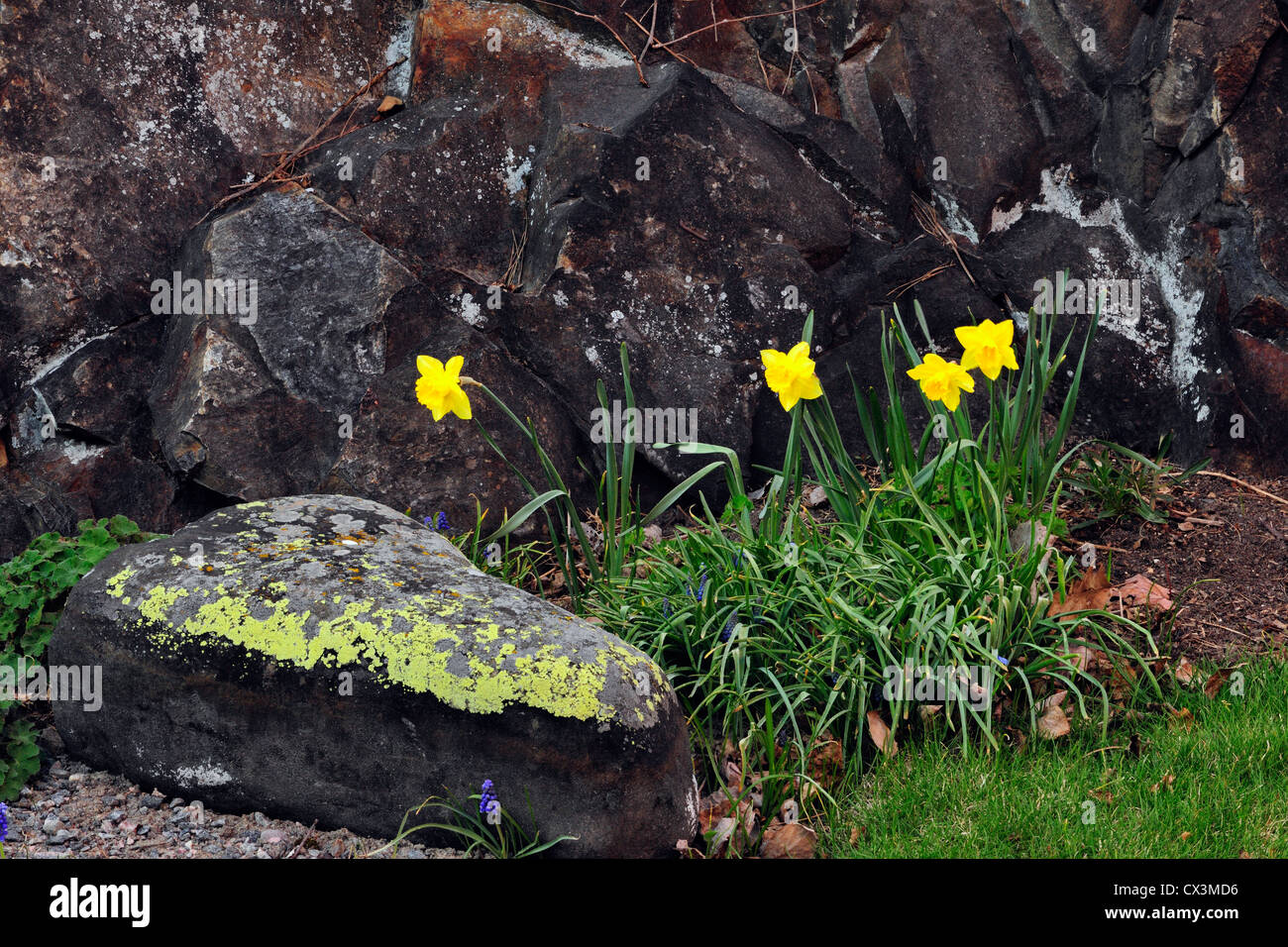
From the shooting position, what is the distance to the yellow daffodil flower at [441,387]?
3258 mm

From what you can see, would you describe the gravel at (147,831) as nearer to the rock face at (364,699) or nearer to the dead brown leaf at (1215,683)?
the rock face at (364,699)

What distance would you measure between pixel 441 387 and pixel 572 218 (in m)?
1.55

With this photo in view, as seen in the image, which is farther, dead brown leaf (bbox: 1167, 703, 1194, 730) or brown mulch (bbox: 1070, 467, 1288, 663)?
brown mulch (bbox: 1070, 467, 1288, 663)

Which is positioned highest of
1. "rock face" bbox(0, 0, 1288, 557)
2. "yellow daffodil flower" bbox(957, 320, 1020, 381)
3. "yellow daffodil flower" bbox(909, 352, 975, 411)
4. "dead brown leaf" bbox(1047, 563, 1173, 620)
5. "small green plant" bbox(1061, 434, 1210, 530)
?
"rock face" bbox(0, 0, 1288, 557)

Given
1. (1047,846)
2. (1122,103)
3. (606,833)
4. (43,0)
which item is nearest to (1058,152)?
(1122,103)

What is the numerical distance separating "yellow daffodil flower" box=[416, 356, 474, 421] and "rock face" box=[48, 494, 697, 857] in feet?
2.11

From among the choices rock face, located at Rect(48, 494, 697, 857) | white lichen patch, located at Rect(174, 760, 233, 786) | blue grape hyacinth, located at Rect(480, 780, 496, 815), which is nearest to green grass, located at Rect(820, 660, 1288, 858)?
rock face, located at Rect(48, 494, 697, 857)

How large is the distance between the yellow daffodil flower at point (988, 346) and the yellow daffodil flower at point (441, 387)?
156cm

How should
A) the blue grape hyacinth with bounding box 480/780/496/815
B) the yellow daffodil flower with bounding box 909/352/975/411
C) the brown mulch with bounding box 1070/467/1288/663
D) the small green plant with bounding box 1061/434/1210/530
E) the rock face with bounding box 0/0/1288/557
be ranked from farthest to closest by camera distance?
the rock face with bounding box 0/0/1288/557 < the small green plant with bounding box 1061/434/1210/530 < the brown mulch with bounding box 1070/467/1288/663 < the yellow daffodil flower with bounding box 909/352/975/411 < the blue grape hyacinth with bounding box 480/780/496/815

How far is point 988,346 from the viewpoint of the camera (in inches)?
128

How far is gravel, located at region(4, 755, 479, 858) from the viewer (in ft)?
8.17

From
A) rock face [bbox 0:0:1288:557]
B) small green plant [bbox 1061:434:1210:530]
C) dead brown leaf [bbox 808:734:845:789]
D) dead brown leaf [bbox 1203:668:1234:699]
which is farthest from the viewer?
rock face [bbox 0:0:1288:557]

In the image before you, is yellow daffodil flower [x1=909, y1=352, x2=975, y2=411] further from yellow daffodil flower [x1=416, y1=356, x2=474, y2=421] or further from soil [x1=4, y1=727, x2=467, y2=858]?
soil [x1=4, y1=727, x2=467, y2=858]

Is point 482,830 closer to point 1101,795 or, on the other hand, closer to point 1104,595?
point 1101,795
